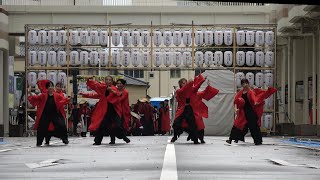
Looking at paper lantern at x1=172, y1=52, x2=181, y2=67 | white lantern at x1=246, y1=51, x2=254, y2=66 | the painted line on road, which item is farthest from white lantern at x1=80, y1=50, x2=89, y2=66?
the painted line on road

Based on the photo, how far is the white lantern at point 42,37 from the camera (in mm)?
40594

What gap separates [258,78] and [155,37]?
192 inches

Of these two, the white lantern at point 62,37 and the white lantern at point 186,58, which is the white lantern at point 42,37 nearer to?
the white lantern at point 62,37

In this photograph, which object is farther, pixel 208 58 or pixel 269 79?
pixel 208 58

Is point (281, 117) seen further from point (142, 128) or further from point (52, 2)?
point (52, 2)

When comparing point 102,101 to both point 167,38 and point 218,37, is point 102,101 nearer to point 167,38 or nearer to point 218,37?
point 167,38

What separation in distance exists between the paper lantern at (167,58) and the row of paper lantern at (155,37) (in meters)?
0.44

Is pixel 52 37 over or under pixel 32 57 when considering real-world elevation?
over

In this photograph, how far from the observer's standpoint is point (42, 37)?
4066cm

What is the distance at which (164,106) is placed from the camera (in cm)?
4584

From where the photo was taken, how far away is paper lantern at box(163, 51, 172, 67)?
40750 millimetres

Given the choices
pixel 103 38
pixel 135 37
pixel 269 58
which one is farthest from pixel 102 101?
pixel 269 58

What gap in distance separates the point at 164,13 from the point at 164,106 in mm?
4675

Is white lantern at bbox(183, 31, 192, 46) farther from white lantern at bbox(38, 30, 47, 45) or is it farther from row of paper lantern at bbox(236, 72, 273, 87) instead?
white lantern at bbox(38, 30, 47, 45)
